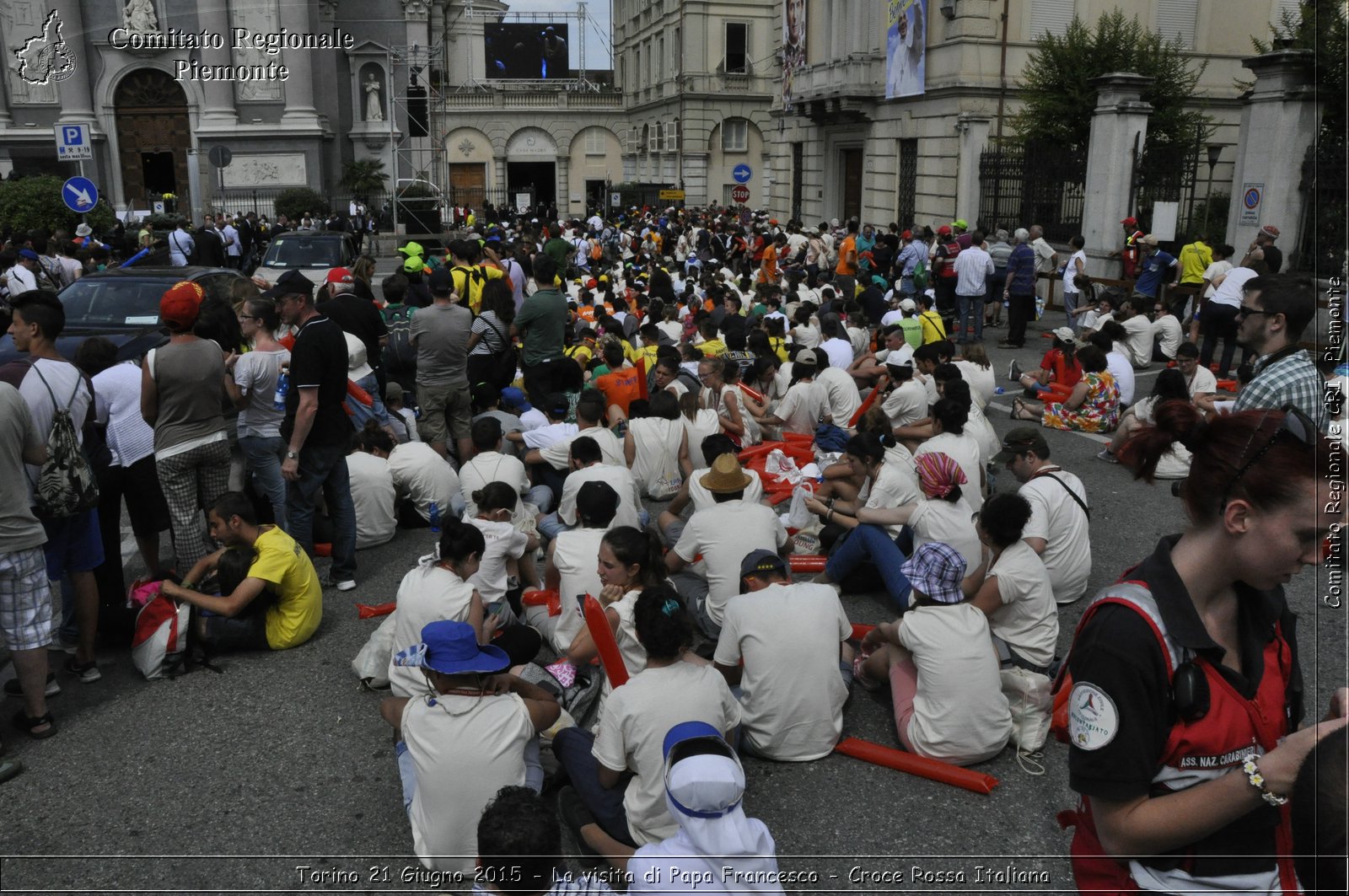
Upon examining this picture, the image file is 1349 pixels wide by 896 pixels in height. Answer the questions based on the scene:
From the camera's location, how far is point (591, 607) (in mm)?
4547

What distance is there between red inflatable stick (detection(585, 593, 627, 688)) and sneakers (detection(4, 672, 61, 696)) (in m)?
2.91

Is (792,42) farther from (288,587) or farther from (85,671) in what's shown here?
(85,671)

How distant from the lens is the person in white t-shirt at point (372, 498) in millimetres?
7547

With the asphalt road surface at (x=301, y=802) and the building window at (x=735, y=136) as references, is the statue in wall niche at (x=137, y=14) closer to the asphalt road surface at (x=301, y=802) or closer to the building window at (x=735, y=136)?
the building window at (x=735, y=136)

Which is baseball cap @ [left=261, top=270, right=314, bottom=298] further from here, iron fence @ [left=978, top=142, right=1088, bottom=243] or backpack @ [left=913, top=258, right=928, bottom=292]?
iron fence @ [left=978, top=142, right=1088, bottom=243]

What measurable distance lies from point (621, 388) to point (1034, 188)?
1645 cm

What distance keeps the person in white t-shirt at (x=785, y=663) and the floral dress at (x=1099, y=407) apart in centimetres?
716

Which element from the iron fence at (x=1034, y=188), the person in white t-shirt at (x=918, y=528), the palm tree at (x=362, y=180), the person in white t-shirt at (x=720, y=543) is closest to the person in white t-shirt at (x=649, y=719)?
the person in white t-shirt at (x=720, y=543)

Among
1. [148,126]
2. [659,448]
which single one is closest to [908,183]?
[659,448]

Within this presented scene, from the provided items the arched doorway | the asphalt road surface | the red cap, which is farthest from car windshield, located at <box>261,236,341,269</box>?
the arched doorway

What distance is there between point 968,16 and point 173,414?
73.4 feet

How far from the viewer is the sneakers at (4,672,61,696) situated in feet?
17.2

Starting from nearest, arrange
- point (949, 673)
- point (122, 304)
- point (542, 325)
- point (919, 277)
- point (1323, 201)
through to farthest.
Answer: point (949, 673)
point (542, 325)
point (122, 304)
point (1323, 201)
point (919, 277)

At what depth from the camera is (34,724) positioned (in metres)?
4.94
